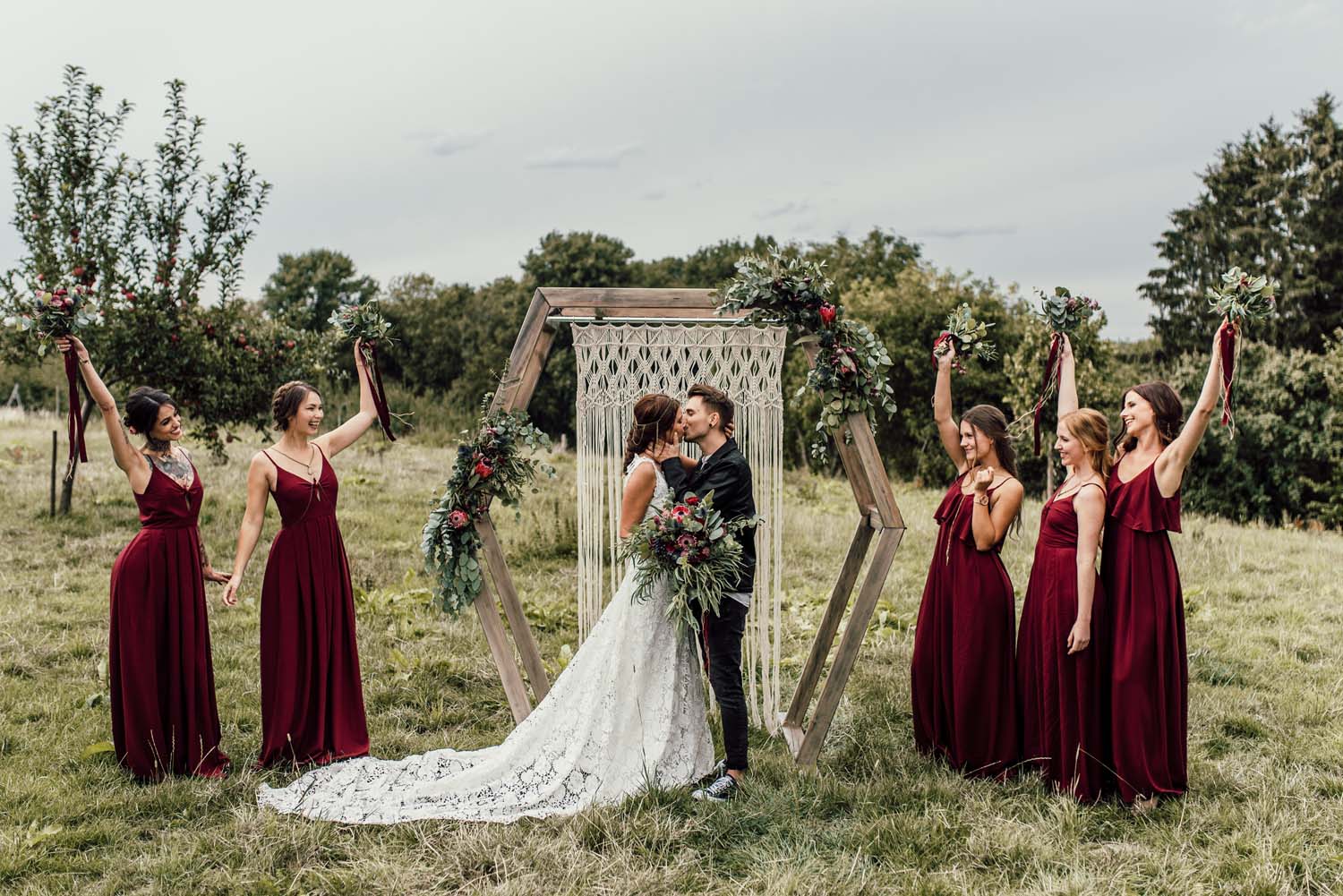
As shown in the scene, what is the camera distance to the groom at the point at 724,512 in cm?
491

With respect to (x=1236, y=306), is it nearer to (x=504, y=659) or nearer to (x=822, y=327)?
(x=822, y=327)

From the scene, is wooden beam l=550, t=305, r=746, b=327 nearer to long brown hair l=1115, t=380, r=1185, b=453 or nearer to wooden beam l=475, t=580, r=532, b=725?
wooden beam l=475, t=580, r=532, b=725

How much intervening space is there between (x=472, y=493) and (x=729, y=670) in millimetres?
1750

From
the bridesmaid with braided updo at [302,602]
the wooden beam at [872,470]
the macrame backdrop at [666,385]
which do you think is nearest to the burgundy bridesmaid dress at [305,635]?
the bridesmaid with braided updo at [302,602]

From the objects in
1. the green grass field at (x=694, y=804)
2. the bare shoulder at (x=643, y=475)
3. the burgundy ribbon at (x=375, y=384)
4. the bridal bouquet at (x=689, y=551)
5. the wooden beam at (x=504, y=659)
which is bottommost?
the green grass field at (x=694, y=804)

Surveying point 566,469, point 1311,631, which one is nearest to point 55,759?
point 1311,631

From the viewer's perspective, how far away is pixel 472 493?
5.58 m

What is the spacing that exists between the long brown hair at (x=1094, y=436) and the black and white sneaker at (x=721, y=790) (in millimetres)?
2331

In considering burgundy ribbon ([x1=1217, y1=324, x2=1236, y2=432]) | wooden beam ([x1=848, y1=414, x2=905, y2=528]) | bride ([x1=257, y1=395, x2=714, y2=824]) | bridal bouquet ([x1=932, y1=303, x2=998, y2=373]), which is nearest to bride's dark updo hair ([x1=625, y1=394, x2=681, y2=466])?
bride ([x1=257, y1=395, x2=714, y2=824])

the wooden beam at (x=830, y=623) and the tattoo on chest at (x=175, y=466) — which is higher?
the tattoo on chest at (x=175, y=466)

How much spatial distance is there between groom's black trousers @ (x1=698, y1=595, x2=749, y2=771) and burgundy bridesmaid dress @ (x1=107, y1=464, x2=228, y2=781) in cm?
259

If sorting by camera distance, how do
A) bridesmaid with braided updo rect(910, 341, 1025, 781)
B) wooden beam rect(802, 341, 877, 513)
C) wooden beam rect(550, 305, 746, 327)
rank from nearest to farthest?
bridesmaid with braided updo rect(910, 341, 1025, 781)
wooden beam rect(802, 341, 877, 513)
wooden beam rect(550, 305, 746, 327)

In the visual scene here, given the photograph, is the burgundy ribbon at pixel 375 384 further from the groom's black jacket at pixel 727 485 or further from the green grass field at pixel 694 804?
the green grass field at pixel 694 804

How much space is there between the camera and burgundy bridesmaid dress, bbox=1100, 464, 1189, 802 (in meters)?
4.67
